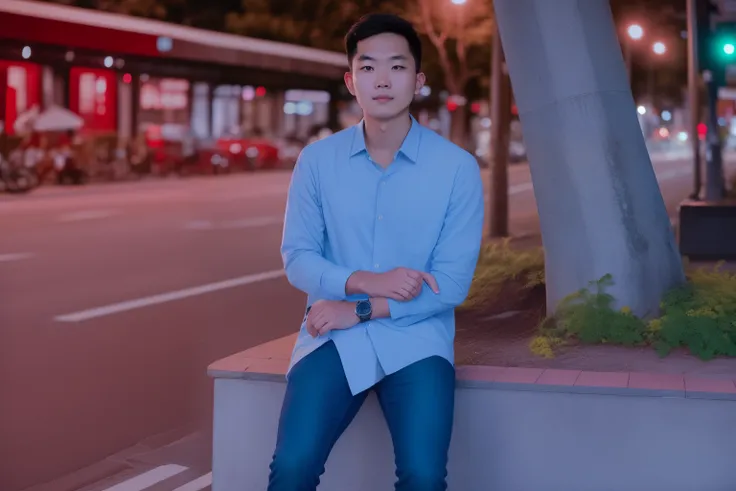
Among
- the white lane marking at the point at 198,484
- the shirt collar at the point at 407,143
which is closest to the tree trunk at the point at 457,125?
A: the white lane marking at the point at 198,484

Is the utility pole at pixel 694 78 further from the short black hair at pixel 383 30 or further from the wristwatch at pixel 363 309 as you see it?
the wristwatch at pixel 363 309

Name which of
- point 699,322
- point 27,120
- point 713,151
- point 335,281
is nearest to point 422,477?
point 335,281

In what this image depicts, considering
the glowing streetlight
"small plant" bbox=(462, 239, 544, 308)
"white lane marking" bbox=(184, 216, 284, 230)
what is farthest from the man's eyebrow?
the glowing streetlight

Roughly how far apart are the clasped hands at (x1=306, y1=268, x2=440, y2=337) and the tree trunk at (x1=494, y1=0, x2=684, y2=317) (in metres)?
2.09

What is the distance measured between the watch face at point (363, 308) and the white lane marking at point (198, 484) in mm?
1976

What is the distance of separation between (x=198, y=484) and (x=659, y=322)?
2.11 m

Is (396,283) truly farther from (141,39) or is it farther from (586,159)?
(141,39)

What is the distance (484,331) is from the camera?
6000mm

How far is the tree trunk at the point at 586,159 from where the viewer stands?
579 cm

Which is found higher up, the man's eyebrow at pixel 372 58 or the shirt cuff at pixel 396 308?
the man's eyebrow at pixel 372 58

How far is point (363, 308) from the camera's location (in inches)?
152

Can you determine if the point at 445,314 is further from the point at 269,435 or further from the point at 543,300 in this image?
the point at 543,300

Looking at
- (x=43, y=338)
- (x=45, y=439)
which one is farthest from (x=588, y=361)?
(x=43, y=338)

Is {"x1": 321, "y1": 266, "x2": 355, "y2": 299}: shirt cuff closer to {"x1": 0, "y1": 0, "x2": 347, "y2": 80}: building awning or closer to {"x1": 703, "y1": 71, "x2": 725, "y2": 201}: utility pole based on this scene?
{"x1": 703, "y1": 71, "x2": 725, "y2": 201}: utility pole
